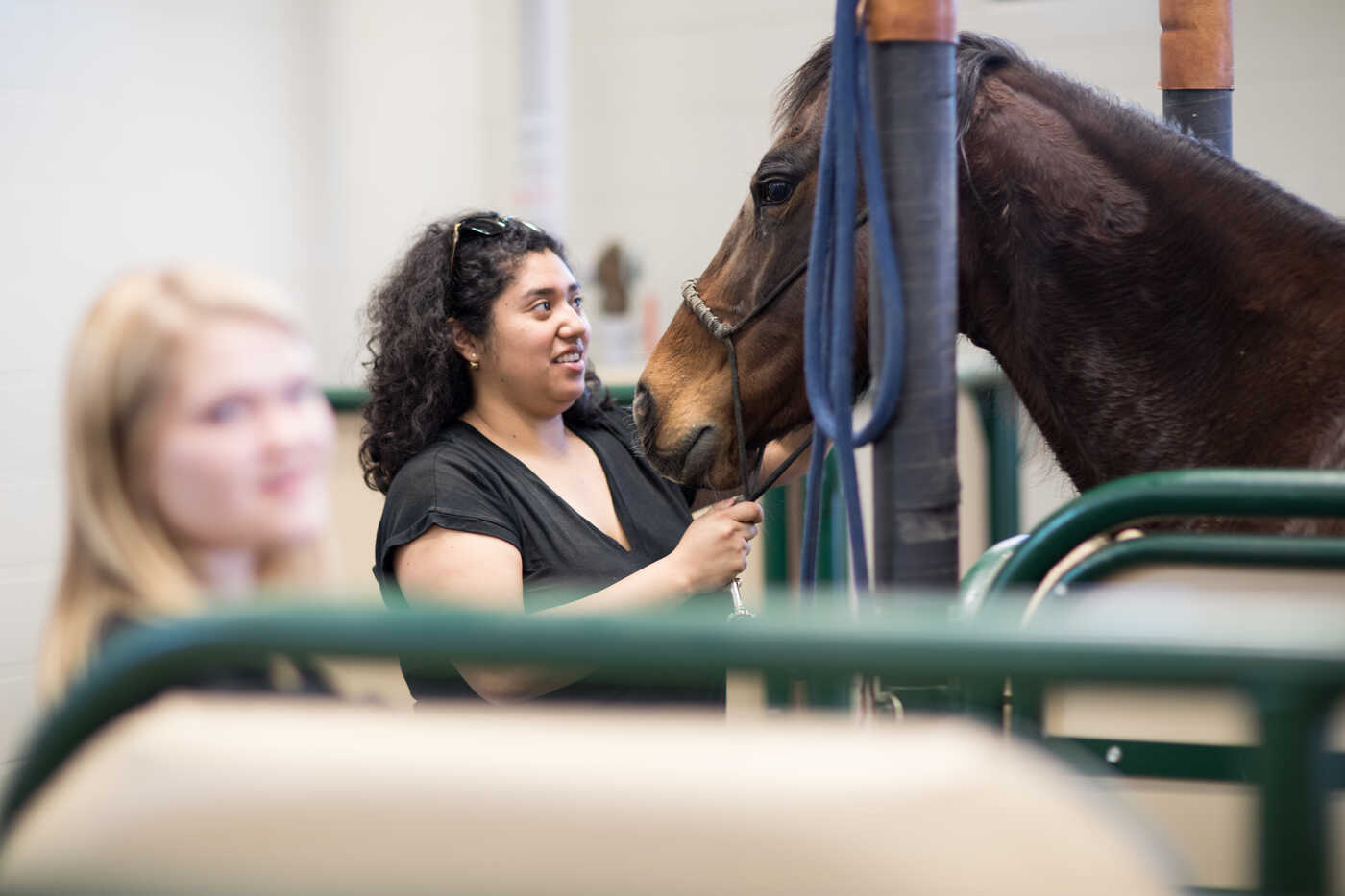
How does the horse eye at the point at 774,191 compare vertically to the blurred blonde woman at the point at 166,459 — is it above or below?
above

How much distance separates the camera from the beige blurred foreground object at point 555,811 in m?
0.52

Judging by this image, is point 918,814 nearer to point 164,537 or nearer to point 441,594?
point 164,537

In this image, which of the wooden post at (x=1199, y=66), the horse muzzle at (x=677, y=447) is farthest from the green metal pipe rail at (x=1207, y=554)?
the wooden post at (x=1199, y=66)

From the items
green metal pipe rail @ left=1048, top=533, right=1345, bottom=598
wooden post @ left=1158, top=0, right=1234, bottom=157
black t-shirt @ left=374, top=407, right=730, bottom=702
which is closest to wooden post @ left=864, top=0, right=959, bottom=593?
green metal pipe rail @ left=1048, top=533, right=1345, bottom=598

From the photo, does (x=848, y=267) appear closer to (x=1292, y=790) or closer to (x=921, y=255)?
(x=921, y=255)

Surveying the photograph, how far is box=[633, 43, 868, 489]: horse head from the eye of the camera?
1.52 metres

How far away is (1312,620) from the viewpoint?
21.2 inches

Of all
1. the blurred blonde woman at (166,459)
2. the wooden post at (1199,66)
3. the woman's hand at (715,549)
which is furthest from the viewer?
the wooden post at (1199,66)

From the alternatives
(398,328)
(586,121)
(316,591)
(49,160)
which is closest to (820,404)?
(316,591)

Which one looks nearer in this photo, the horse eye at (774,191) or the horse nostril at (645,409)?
the horse eye at (774,191)

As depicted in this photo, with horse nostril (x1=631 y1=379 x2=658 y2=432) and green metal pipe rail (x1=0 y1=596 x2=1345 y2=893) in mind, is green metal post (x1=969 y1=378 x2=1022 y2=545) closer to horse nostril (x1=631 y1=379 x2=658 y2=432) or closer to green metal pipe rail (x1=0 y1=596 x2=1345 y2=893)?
horse nostril (x1=631 y1=379 x2=658 y2=432)

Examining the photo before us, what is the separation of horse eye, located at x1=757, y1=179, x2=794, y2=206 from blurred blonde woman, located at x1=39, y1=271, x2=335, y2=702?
34.1 inches

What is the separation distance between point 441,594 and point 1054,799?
110 centimetres

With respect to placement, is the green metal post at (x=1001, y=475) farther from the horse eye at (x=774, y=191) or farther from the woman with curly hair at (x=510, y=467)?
the horse eye at (x=774, y=191)
